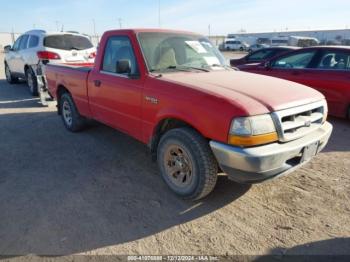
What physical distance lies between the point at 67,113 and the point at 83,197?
2.92 meters

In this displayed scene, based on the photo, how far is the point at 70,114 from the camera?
5.84m

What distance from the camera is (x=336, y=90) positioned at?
6.17 m

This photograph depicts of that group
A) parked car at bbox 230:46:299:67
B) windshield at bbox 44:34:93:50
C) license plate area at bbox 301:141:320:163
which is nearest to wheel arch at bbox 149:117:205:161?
license plate area at bbox 301:141:320:163

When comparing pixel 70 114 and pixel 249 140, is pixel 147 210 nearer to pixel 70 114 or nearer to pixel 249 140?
pixel 249 140

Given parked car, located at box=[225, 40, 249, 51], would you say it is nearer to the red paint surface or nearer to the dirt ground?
the dirt ground

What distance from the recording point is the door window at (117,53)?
3986 mm

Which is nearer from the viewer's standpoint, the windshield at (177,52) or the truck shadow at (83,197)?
the truck shadow at (83,197)

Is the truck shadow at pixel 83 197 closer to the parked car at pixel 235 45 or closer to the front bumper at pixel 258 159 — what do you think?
the front bumper at pixel 258 159

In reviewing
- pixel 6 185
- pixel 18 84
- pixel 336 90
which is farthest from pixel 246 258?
pixel 18 84

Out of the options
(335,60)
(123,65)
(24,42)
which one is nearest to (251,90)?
(123,65)

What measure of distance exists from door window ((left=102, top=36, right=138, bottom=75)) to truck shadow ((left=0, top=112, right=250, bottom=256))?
1359mm

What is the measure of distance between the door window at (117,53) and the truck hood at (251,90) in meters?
0.60

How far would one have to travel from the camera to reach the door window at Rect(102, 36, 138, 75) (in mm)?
3986

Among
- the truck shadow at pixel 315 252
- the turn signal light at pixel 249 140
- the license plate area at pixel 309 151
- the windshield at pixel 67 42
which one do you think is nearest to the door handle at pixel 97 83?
the turn signal light at pixel 249 140
